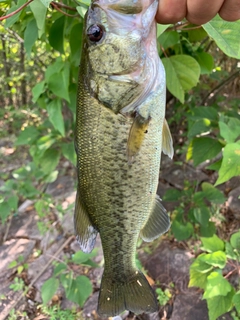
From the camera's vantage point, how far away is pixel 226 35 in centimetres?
110

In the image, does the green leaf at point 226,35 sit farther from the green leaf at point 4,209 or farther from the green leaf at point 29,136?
the green leaf at point 4,209

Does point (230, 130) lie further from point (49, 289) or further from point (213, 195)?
point (49, 289)

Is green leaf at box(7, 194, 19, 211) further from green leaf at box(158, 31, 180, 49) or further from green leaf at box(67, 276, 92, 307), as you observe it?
green leaf at box(158, 31, 180, 49)

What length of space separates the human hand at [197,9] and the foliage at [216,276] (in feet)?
4.43

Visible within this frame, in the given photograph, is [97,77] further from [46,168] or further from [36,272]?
[36,272]

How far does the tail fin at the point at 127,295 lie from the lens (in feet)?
5.00

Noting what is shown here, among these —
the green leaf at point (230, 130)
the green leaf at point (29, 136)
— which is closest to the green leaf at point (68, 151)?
the green leaf at point (29, 136)

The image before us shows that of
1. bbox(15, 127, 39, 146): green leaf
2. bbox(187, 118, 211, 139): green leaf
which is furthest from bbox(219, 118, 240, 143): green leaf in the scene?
bbox(15, 127, 39, 146): green leaf

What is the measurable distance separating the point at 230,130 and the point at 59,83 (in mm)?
997

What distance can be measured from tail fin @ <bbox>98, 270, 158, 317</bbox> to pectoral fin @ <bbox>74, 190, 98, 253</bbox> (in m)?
0.25

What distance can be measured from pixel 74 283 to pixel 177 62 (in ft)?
5.53

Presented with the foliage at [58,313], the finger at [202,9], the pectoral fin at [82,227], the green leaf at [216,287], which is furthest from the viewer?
the foliage at [58,313]

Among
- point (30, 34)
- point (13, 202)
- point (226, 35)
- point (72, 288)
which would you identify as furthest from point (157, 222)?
point (13, 202)

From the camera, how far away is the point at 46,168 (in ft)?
7.61
